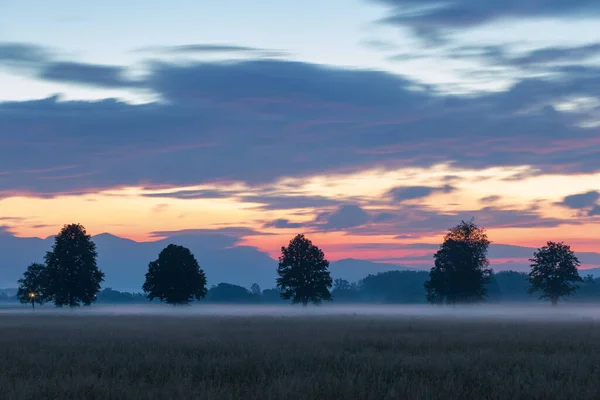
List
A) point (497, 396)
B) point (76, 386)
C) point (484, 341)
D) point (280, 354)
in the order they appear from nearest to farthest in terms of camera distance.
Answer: point (497, 396) → point (76, 386) → point (280, 354) → point (484, 341)

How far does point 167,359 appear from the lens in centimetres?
2230

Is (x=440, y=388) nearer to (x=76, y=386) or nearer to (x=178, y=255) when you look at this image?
(x=76, y=386)

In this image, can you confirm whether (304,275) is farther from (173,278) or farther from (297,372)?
(297,372)

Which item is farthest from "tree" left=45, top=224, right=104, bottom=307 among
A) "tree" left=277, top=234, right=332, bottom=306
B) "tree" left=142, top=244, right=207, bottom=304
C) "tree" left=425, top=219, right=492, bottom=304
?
"tree" left=425, top=219, right=492, bottom=304

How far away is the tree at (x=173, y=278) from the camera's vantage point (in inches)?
3905

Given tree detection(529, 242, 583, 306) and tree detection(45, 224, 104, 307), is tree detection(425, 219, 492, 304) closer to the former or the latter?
tree detection(529, 242, 583, 306)

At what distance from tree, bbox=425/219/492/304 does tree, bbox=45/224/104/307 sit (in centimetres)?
4260

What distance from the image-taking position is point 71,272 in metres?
91.6

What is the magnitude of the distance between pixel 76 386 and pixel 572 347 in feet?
62.2

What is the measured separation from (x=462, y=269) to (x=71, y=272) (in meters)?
48.0

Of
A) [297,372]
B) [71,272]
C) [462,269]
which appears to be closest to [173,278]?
[71,272]

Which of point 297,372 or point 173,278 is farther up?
point 173,278

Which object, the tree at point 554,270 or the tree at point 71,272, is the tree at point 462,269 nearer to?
the tree at point 554,270

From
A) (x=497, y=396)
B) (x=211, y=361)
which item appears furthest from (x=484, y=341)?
(x=497, y=396)
